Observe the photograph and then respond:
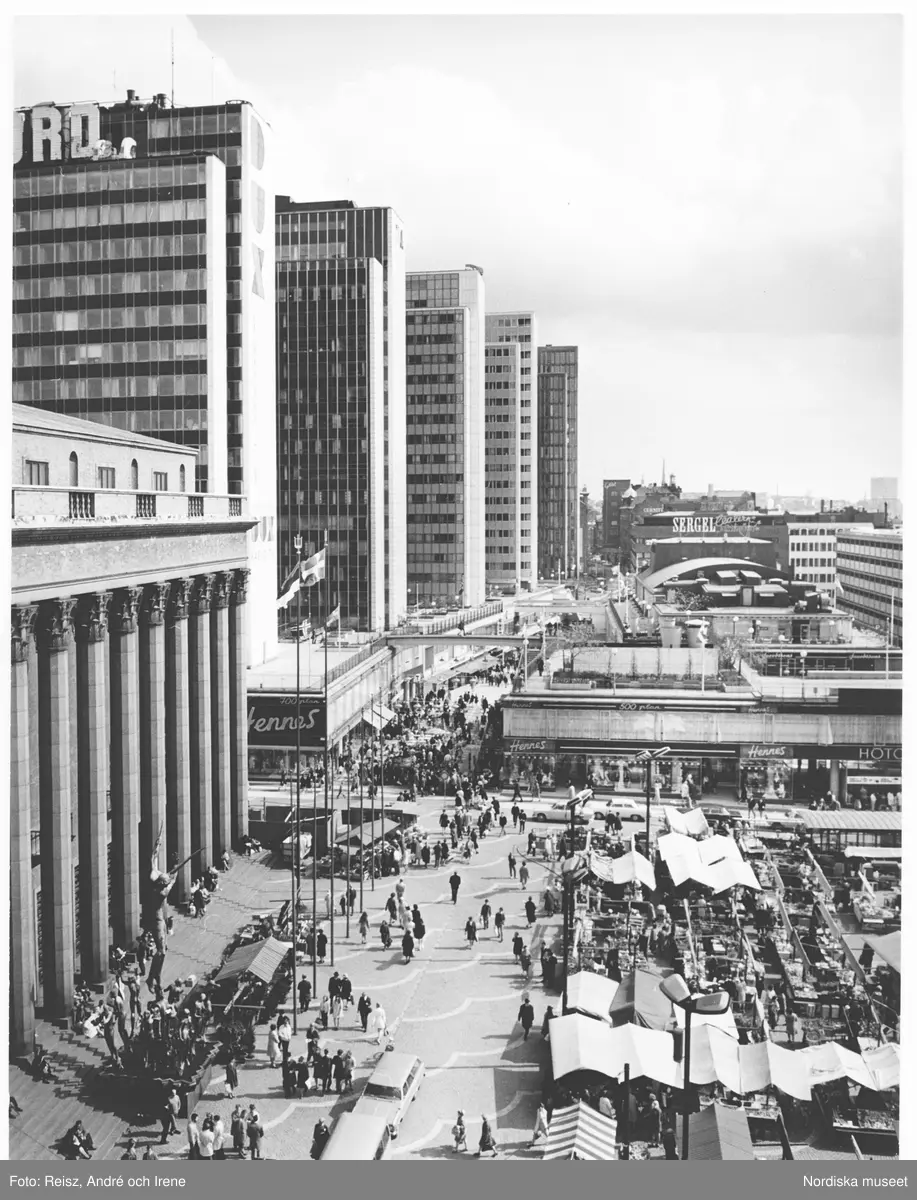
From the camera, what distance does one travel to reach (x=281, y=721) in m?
62.7

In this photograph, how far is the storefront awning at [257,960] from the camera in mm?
33844

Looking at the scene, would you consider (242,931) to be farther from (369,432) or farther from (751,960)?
(369,432)

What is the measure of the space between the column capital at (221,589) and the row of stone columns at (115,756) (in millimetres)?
68

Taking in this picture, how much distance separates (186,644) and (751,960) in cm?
2261

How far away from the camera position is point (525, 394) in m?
177

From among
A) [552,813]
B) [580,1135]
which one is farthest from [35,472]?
[552,813]

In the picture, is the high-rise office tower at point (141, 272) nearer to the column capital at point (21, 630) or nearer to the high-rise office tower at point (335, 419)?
the high-rise office tower at point (335, 419)

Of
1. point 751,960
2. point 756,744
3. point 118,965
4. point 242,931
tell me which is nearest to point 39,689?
point 118,965

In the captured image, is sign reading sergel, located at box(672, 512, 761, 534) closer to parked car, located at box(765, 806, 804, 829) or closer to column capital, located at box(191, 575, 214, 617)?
parked car, located at box(765, 806, 804, 829)

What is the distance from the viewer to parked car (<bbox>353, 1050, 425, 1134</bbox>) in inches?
1074

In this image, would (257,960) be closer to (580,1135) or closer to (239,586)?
(580,1135)

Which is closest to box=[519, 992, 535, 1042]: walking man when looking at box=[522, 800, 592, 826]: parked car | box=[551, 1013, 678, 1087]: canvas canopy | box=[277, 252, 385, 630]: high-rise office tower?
box=[551, 1013, 678, 1087]: canvas canopy

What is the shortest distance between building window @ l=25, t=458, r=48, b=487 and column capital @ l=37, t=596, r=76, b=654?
21.1 feet

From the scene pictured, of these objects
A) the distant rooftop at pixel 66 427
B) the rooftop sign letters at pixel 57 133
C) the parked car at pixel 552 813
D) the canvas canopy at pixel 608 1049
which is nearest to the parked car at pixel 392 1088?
the canvas canopy at pixel 608 1049
